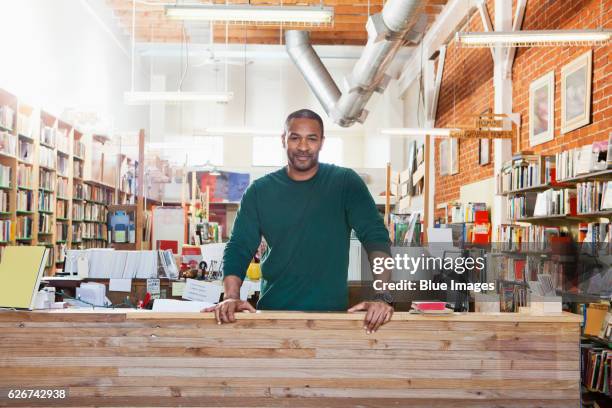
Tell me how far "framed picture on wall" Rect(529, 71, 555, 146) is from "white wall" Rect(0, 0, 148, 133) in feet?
20.3

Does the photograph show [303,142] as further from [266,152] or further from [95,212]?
[266,152]

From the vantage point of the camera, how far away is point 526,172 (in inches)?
305

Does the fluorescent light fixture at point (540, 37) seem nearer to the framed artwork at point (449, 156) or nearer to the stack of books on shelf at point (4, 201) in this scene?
the stack of books on shelf at point (4, 201)

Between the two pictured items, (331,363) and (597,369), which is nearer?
(331,363)

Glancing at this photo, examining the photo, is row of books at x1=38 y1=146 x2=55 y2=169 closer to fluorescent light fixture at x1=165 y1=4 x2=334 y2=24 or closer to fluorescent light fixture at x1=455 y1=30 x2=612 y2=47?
fluorescent light fixture at x1=165 y1=4 x2=334 y2=24

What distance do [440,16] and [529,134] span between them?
208 inches

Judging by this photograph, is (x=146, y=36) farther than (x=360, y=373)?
Yes

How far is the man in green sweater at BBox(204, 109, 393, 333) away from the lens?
236cm

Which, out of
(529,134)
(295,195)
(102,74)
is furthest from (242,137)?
(295,195)

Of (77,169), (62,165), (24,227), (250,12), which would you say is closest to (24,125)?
(24,227)

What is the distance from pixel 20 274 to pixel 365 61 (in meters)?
8.56

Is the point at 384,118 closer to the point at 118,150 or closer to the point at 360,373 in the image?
the point at 118,150

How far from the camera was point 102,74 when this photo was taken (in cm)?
1372

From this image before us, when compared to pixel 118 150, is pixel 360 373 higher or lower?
lower
